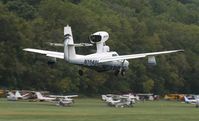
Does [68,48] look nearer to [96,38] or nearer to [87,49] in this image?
[96,38]

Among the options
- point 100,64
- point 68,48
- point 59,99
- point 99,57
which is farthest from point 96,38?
point 59,99

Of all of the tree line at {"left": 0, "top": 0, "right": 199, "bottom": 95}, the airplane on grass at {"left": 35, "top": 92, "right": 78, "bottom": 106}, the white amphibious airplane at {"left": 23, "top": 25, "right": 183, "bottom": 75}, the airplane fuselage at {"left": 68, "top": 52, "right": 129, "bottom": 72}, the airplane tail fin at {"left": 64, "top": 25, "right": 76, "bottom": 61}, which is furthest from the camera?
the tree line at {"left": 0, "top": 0, "right": 199, "bottom": 95}

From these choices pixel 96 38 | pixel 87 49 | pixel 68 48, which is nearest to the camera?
pixel 96 38

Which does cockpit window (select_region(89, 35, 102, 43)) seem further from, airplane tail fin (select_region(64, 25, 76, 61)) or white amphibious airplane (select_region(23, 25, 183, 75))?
airplane tail fin (select_region(64, 25, 76, 61))

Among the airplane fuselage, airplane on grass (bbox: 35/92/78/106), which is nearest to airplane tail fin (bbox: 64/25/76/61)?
the airplane fuselage

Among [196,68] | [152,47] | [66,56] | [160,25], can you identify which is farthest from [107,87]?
[66,56]

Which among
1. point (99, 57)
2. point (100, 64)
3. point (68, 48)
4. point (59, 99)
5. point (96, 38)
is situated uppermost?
point (96, 38)

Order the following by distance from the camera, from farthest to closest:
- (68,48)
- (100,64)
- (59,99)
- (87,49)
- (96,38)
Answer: (87,49), (59,99), (68,48), (96,38), (100,64)

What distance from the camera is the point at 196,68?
174 meters

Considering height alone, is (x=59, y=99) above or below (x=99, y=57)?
below

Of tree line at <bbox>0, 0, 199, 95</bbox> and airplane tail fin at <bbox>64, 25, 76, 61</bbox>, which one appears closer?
airplane tail fin at <bbox>64, 25, 76, 61</bbox>

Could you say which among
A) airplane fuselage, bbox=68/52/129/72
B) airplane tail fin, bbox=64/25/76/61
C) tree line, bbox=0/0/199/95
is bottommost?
airplane fuselage, bbox=68/52/129/72

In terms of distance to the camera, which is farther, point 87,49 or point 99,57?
point 87,49

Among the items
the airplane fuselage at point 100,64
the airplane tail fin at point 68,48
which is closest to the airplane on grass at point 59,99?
the airplane fuselage at point 100,64
